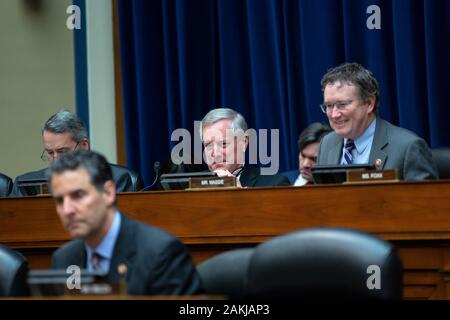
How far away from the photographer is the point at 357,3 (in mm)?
6086

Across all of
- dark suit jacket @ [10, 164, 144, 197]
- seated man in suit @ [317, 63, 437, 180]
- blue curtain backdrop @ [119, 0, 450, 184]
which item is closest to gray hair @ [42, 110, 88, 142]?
dark suit jacket @ [10, 164, 144, 197]

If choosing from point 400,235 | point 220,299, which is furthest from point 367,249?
point 400,235

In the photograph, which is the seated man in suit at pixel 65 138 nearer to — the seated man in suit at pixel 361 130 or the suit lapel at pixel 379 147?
the seated man in suit at pixel 361 130

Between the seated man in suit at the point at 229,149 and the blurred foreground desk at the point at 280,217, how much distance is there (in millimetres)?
612

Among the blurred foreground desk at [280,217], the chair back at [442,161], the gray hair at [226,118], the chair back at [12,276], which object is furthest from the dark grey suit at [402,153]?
the chair back at [12,276]

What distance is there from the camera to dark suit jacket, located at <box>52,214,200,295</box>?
2904 mm

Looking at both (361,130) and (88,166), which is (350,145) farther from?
A: (88,166)

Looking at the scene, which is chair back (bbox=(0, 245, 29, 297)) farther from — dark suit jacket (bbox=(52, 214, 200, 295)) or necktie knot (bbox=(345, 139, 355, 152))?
necktie knot (bbox=(345, 139, 355, 152))

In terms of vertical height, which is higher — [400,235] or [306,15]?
[306,15]

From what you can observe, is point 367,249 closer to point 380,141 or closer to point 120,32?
point 380,141

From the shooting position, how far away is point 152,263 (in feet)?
9.63

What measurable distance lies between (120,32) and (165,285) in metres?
4.26

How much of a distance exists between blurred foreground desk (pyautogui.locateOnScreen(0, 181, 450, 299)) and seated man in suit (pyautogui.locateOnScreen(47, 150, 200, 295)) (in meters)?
1.16

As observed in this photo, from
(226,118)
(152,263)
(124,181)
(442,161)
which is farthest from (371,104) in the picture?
(152,263)
